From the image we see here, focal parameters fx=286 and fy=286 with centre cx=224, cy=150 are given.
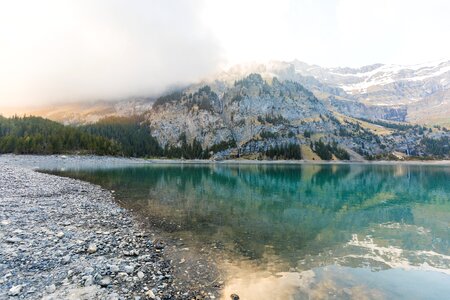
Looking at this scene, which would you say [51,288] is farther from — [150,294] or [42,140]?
[42,140]

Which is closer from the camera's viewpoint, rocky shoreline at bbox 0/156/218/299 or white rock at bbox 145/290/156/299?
rocky shoreline at bbox 0/156/218/299

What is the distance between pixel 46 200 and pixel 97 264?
74.5 feet

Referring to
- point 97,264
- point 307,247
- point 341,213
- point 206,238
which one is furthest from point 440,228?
point 97,264

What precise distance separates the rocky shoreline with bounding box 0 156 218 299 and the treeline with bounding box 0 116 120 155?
14703cm

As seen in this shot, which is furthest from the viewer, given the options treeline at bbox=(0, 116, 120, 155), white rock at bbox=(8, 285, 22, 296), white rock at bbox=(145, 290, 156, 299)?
treeline at bbox=(0, 116, 120, 155)

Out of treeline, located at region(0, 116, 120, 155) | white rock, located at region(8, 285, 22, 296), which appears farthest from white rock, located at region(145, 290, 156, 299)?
treeline, located at region(0, 116, 120, 155)

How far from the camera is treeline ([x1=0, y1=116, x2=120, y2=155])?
148125 millimetres

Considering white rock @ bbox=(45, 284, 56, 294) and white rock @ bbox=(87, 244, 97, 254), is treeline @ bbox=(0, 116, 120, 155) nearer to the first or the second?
white rock @ bbox=(87, 244, 97, 254)

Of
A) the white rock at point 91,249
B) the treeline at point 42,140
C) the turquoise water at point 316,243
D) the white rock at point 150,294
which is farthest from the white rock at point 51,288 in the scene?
the treeline at point 42,140

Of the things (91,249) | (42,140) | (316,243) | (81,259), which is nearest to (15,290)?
(81,259)

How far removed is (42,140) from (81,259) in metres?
172

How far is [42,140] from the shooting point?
16038 centimetres

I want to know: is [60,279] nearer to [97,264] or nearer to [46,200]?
[97,264]

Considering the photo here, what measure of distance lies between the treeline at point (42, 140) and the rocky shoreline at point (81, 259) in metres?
147
